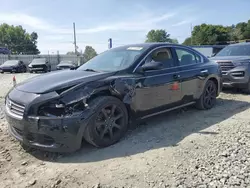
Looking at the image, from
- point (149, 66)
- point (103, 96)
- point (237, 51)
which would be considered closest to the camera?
point (103, 96)

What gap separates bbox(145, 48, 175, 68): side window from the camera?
469 centimetres

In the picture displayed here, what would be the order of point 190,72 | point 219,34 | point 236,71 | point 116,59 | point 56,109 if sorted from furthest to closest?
point 219,34 < point 236,71 < point 190,72 < point 116,59 < point 56,109

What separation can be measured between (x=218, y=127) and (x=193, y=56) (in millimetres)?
1808

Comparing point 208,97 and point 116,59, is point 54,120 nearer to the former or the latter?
point 116,59

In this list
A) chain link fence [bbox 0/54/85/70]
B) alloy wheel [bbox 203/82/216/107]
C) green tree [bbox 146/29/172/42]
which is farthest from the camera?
green tree [bbox 146/29/172/42]

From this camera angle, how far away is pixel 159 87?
455 centimetres

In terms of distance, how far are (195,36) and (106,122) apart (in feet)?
234

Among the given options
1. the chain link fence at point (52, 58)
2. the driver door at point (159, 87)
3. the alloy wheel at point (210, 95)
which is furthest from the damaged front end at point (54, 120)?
the chain link fence at point (52, 58)

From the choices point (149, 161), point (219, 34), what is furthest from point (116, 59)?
point (219, 34)

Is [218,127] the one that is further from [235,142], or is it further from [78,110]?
[78,110]

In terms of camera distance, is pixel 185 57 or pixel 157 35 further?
pixel 157 35

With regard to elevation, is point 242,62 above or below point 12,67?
above

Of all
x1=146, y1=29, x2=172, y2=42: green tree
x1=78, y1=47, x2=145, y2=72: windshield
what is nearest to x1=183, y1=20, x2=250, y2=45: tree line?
x1=146, y1=29, x2=172, y2=42: green tree

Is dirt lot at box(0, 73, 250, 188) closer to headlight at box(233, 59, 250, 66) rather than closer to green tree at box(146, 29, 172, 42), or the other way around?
headlight at box(233, 59, 250, 66)
